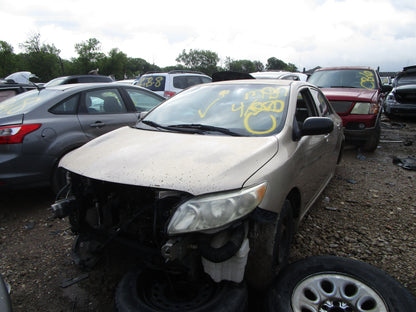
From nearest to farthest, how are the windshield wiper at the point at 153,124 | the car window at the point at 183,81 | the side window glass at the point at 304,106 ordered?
the windshield wiper at the point at 153,124 < the side window glass at the point at 304,106 < the car window at the point at 183,81

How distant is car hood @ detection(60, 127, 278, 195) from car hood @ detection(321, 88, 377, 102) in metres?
4.25

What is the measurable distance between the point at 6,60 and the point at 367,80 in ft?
137

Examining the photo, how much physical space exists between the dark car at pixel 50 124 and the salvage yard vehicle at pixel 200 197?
1.29m

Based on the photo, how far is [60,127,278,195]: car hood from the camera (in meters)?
1.69

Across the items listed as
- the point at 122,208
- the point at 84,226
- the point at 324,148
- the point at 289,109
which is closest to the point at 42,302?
the point at 84,226

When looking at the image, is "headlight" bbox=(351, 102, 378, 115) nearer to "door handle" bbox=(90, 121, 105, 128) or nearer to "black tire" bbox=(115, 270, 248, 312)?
"door handle" bbox=(90, 121, 105, 128)

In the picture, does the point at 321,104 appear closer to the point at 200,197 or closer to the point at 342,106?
the point at 342,106

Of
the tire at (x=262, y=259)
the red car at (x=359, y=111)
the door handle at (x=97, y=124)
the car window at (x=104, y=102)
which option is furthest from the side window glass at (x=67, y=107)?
the red car at (x=359, y=111)

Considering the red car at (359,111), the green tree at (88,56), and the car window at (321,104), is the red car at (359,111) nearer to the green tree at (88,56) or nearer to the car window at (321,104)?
the car window at (321,104)

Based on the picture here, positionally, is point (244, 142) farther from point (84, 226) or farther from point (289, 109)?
point (84, 226)

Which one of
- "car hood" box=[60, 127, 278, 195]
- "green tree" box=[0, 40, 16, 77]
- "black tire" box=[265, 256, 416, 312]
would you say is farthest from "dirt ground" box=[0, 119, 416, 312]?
"green tree" box=[0, 40, 16, 77]

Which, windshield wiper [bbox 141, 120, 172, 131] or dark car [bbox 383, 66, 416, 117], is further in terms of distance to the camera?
dark car [bbox 383, 66, 416, 117]

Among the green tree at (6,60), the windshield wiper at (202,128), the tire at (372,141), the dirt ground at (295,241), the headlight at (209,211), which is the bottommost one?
the dirt ground at (295,241)

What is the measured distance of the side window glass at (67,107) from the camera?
374 cm
